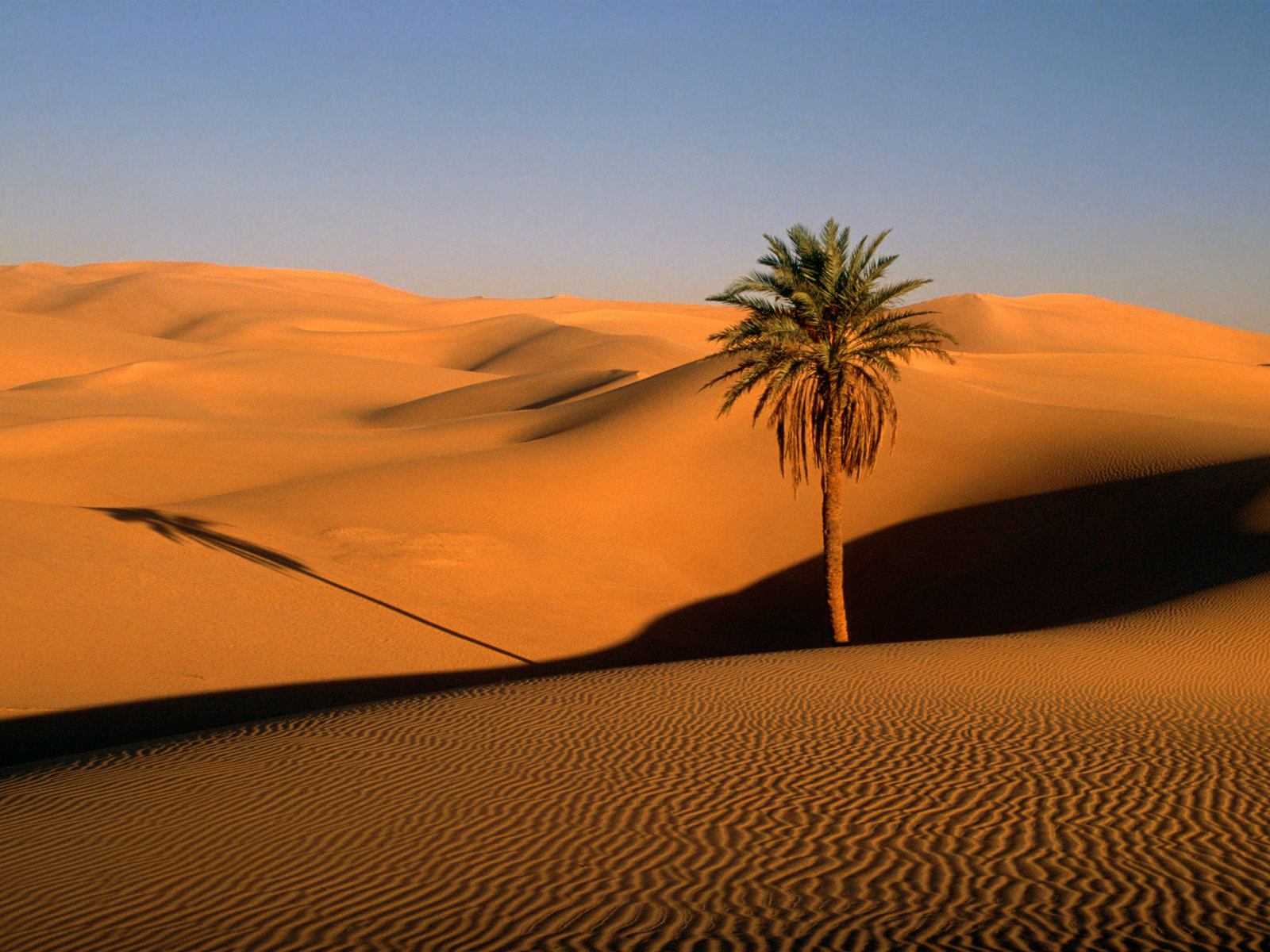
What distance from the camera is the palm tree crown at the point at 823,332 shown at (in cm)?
1666

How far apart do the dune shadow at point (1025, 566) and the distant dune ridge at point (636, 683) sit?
4.5 inches

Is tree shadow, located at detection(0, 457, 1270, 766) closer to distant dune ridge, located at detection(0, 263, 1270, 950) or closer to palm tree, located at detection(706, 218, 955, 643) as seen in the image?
distant dune ridge, located at detection(0, 263, 1270, 950)

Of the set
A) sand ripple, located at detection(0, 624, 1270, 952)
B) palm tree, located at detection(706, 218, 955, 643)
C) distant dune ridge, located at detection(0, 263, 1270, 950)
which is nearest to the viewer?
sand ripple, located at detection(0, 624, 1270, 952)

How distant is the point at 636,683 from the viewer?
13.2 metres

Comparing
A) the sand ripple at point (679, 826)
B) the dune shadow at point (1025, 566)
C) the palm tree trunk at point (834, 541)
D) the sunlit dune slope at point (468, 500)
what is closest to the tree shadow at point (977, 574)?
the dune shadow at point (1025, 566)

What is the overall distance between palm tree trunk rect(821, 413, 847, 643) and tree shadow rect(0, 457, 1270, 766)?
3.23 m

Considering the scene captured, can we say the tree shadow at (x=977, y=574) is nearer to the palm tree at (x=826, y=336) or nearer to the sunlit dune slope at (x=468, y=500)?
the sunlit dune slope at (x=468, y=500)

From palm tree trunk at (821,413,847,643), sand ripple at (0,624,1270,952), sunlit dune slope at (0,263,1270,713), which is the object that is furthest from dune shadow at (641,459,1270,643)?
sand ripple at (0,624,1270,952)

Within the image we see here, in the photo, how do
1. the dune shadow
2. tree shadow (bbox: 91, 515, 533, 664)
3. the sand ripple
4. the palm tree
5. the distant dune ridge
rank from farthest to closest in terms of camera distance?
the dune shadow, tree shadow (bbox: 91, 515, 533, 664), the palm tree, the distant dune ridge, the sand ripple

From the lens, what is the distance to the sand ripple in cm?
591

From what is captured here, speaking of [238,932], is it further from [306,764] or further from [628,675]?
[628,675]

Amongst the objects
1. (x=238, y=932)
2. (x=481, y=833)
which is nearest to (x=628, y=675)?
(x=481, y=833)

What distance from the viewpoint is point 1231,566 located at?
1944 cm

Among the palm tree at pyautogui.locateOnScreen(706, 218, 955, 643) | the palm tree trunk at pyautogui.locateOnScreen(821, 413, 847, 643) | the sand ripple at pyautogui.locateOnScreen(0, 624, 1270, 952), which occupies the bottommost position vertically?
the sand ripple at pyautogui.locateOnScreen(0, 624, 1270, 952)
